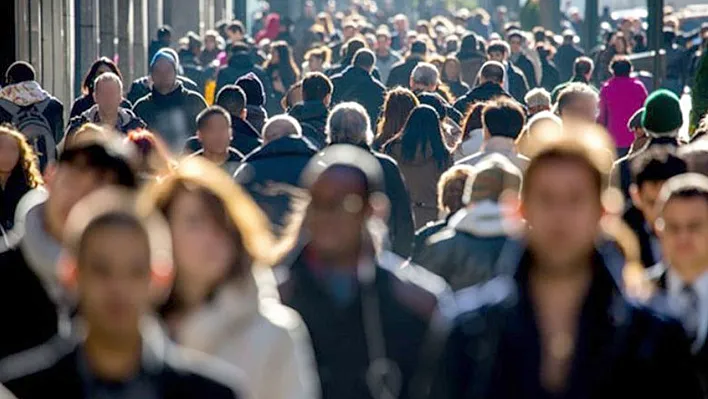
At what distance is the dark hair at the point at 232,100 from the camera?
1486 centimetres

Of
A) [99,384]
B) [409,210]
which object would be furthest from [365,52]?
[99,384]

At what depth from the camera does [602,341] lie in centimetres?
516

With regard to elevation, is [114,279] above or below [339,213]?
above

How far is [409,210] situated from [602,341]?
6117 millimetres

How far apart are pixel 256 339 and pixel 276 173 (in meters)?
5.60

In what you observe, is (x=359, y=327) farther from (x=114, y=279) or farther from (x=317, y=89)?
(x=317, y=89)

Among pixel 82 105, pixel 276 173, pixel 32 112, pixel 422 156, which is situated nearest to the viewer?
pixel 276 173

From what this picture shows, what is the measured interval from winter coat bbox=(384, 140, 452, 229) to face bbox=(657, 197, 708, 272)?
6.73 m

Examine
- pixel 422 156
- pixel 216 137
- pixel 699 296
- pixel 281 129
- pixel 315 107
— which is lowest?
pixel 315 107

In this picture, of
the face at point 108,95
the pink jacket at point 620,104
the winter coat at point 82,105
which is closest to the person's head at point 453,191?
the face at point 108,95

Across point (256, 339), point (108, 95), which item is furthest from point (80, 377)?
point (108, 95)

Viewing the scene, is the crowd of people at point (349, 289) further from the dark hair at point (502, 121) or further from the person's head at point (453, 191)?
the dark hair at point (502, 121)

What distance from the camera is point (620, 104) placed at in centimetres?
1969

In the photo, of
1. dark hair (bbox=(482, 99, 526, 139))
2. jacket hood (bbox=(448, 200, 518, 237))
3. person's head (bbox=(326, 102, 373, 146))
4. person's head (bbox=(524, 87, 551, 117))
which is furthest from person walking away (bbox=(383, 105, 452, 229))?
jacket hood (bbox=(448, 200, 518, 237))
